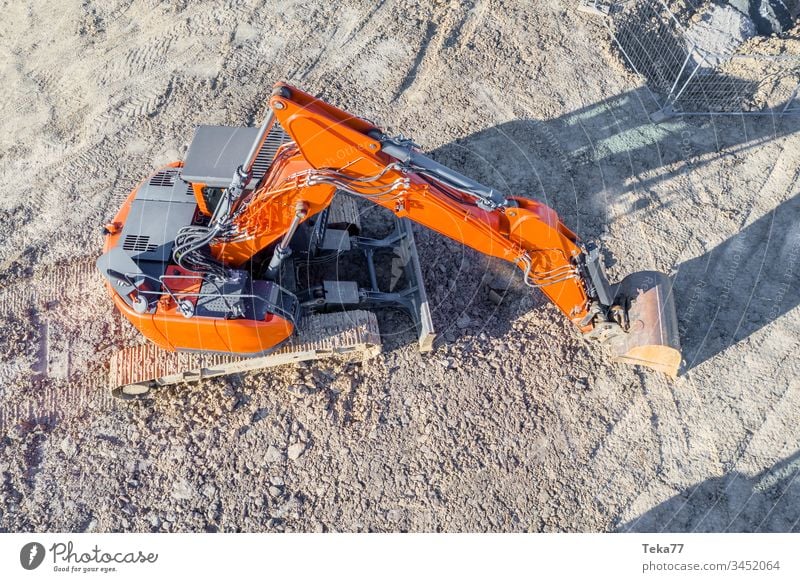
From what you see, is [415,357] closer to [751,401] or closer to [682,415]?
[682,415]

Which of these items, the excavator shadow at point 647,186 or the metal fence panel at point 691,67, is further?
the metal fence panel at point 691,67

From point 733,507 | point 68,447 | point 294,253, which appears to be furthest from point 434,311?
point 68,447

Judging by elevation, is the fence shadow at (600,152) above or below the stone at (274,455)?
above

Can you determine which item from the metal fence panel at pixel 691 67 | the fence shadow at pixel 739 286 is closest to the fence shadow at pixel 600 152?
the metal fence panel at pixel 691 67

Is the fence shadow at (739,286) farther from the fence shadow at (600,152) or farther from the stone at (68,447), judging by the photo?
the stone at (68,447)

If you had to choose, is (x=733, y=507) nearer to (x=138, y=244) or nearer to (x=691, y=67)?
(x=138, y=244)

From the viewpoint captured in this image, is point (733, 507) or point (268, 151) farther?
point (733, 507)
